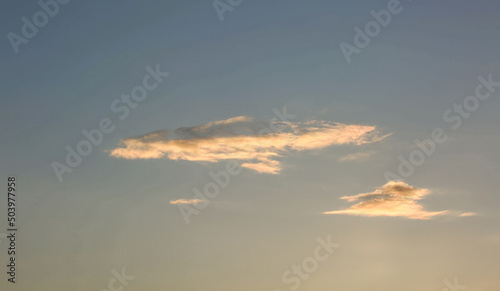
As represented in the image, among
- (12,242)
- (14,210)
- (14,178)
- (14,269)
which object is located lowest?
(14,269)

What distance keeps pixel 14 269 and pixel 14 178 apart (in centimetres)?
2051

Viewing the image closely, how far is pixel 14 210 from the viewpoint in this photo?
60.4 metres

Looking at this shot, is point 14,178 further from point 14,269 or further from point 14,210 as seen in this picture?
point 14,269

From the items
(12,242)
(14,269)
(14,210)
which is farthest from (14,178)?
(14,269)

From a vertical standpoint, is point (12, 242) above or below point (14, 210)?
below

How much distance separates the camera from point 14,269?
63188 mm

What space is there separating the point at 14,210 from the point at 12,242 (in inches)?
255

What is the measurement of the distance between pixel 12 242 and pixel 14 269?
329 inches

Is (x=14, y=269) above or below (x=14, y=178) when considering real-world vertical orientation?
below

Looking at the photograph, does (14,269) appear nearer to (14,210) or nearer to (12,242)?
(12,242)

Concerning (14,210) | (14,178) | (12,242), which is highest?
(14,178)

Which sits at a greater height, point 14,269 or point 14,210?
point 14,210

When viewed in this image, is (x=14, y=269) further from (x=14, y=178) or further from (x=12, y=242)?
(x=14, y=178)

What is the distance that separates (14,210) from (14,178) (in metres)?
6.68
